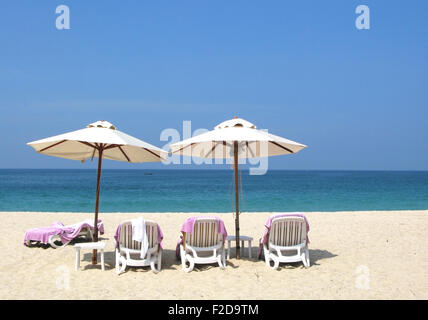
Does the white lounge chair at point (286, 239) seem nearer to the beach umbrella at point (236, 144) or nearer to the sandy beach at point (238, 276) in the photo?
the sandy beach at point (238, 276)

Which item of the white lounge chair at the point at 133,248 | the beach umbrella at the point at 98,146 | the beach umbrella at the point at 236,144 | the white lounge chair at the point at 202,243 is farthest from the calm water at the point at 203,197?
the white lounge chair at the point at 133,248

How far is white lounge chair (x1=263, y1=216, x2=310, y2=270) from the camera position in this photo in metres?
5.83

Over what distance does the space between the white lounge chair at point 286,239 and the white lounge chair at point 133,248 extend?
5.65 feet

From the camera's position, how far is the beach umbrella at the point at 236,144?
5.82 meters

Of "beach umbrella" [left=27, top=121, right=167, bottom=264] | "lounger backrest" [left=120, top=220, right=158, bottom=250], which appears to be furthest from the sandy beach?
"beach umbrella" [left=27, top=121, right=167, bottom=264]

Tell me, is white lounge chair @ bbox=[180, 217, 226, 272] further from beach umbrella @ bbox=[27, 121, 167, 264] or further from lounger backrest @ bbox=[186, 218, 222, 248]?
beach umbrella @ bbox=[27, 121, 167, 264]

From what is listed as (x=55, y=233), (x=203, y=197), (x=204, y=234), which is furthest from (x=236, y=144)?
(x=203, y=197)

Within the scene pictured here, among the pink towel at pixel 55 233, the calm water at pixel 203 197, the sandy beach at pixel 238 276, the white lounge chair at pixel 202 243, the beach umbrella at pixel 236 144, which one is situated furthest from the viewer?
the calm water at pixel 203 197

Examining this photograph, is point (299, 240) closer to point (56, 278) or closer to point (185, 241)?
point (185, 241)

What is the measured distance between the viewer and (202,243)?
5.79m

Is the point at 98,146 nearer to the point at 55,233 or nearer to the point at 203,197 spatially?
the point at 55,233

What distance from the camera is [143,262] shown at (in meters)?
5.64

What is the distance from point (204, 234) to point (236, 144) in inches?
65.9
